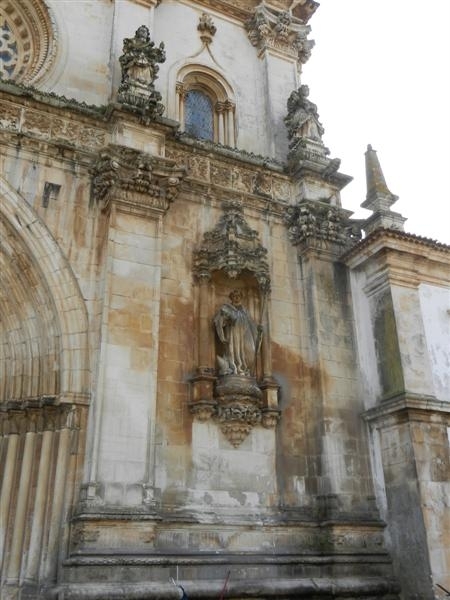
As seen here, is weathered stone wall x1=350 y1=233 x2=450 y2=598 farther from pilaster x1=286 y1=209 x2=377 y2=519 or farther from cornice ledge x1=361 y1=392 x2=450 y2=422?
pilaster x1=286 y1=209 x2=377 y2=519

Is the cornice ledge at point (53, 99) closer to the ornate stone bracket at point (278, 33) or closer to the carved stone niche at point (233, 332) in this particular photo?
the carved stone niche at point (233, 332)

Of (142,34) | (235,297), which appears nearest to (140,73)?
(142,34)

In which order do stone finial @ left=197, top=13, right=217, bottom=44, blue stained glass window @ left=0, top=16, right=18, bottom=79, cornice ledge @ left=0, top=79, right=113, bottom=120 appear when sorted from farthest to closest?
stone finial @ left=197, top=13, right=217, bottom=44 < blue stained glass window @ left=0, top=16, right=18, bottom=79 < cornice ledge @ left=0, top=79, right=113, bottom=120

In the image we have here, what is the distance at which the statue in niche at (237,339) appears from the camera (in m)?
11.1

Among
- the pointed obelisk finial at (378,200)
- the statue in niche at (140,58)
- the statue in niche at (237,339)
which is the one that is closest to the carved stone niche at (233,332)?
the statue in niche at (237,339)

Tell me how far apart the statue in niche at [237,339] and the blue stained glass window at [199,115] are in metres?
5.26

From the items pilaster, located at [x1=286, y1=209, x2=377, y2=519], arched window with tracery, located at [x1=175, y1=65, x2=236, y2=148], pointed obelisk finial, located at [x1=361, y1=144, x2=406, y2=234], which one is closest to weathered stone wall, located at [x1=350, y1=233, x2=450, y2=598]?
pilaster, located at [x1=286, y1=209, x2=377, y2=519]

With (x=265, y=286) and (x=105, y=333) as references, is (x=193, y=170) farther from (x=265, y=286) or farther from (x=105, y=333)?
(x=105, y=333)

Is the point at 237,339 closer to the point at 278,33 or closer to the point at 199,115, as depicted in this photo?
the point at 199,115

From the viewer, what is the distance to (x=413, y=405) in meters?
10.8

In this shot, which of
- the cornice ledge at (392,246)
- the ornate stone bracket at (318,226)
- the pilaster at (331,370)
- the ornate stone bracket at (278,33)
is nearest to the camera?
the pilaster at (331,370)

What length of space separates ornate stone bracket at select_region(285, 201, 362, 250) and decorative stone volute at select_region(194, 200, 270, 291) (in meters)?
1.00

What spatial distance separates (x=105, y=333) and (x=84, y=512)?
278 centimetres

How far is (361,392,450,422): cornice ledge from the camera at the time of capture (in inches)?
424
